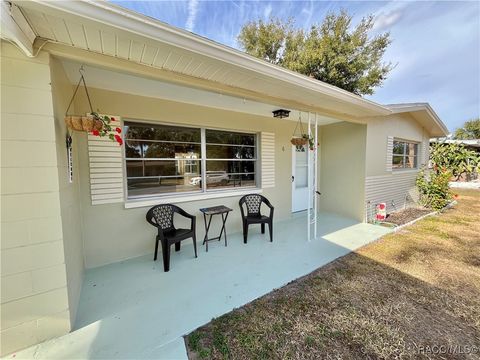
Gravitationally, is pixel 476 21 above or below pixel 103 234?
above

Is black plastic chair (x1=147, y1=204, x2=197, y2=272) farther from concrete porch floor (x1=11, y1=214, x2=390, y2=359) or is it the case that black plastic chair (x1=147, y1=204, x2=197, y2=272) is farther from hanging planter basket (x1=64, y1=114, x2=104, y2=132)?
hanging planter basket (x1=64, y1=114, x2=104, y2=132)

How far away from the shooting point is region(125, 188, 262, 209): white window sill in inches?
128

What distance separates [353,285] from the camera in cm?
256

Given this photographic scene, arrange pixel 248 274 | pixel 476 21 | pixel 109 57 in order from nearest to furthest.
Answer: pixel 109 57 < pixel 248 274 < pixel 476 21

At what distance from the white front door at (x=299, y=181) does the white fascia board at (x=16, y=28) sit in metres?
4.93

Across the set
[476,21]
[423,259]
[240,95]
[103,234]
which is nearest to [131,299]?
[103,234]

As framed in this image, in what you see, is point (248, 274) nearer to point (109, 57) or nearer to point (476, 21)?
point (109, 57)

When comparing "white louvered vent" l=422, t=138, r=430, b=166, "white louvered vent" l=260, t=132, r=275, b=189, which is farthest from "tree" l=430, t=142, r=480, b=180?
"white louvered vent" l=260, t=132, r=275, b=189

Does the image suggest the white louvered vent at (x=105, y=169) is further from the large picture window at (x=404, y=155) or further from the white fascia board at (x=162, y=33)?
the large picture window at (x=404, y=155)

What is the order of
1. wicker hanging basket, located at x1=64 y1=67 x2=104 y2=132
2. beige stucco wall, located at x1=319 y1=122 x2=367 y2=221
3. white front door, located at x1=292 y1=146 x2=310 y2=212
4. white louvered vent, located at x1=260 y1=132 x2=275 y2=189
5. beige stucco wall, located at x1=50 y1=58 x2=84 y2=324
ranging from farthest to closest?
1. white front door, located at x1=292 y1=146 x2=310 y2=212
2. beige stucco wall, located at x1=319 y1=122 x2=367 y2=221
3. white louvered vent, located at x1=260 y1=132 x2=275 y2=189
4. wicker hanging basket, located at x1=64 y1=67 x2=104 y2=132
5. beige stucco wall, located at x1=50 y1=58 x2=84 y2=324

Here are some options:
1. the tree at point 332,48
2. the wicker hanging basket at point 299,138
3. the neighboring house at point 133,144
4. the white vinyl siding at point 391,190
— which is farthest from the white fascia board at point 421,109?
the tree at point 332,48

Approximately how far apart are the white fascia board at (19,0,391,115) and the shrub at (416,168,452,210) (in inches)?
265

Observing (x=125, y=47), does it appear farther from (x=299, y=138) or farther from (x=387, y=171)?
(x=387, y=171)

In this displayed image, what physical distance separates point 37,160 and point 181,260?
7.27 feet
